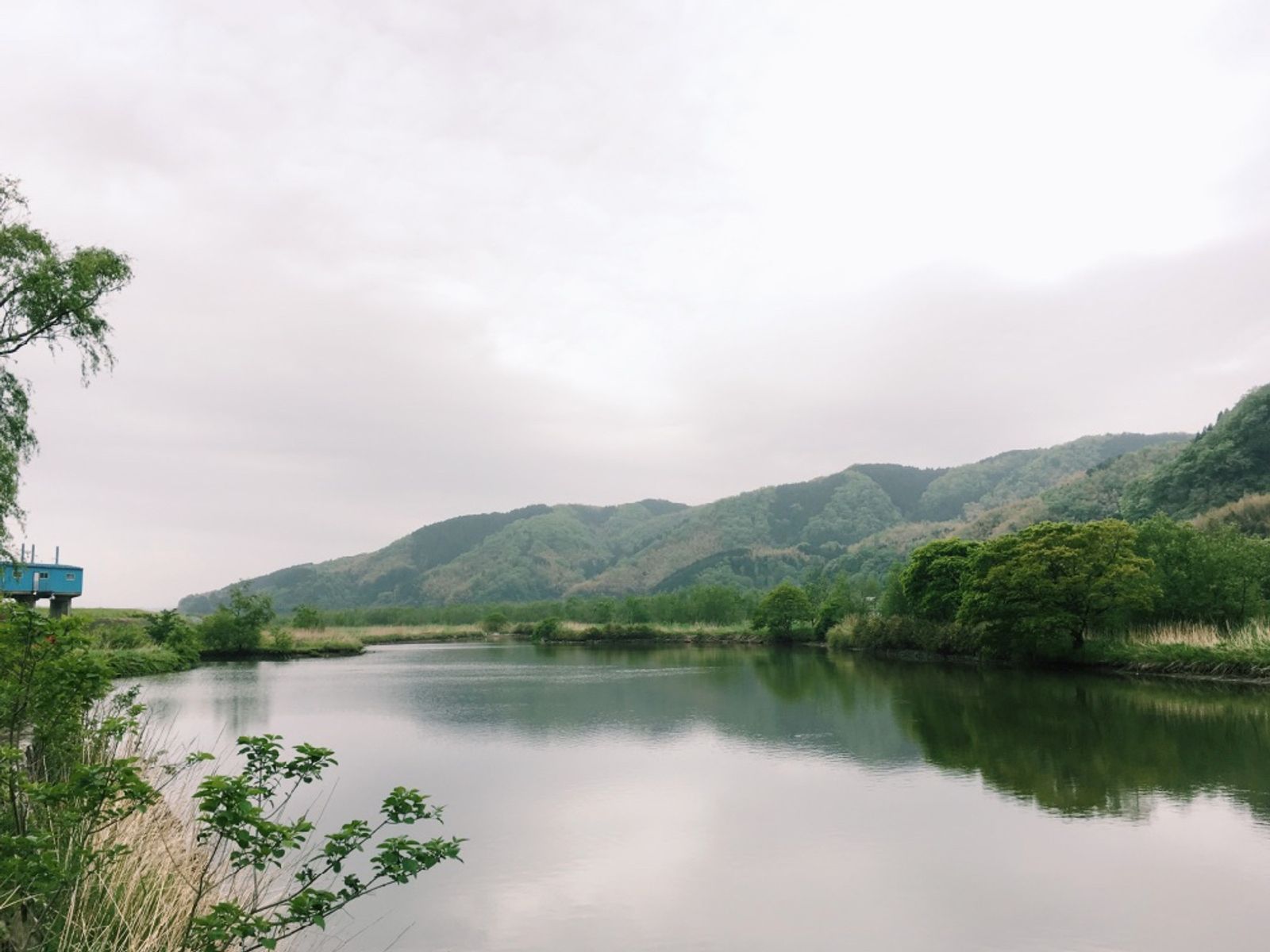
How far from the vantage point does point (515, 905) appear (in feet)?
28.7

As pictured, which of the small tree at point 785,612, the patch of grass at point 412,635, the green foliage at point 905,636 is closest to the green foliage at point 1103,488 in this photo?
the small tree at point 785,612

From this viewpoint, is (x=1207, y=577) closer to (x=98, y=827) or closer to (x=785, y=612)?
(x=98, y=827)

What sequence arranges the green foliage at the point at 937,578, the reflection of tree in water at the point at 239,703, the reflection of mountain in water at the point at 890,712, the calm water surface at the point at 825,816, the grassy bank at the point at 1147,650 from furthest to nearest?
the green foliage at the point at 937,578, the grassy bank at the point at 1147,650, the reflection of tree in water at the point at 239,703, the reflection of mountain in water at the point at 890,712, the calm water surface at the point at 825,816

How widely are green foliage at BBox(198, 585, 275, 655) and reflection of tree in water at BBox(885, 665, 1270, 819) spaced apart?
156 feet

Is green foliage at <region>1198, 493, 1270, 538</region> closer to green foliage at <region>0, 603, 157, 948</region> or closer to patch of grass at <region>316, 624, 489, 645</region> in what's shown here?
green foliage at <region>0, 603, 157, 948</region>

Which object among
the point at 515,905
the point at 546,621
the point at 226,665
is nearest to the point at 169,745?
the point at 515,905

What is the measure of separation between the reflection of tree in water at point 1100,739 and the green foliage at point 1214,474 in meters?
54.2

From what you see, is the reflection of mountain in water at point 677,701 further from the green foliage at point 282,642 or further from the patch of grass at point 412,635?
the patch of grass at point 412,635

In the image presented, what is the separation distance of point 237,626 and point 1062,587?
5299 centimetres

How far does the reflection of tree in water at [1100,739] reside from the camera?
13070mm

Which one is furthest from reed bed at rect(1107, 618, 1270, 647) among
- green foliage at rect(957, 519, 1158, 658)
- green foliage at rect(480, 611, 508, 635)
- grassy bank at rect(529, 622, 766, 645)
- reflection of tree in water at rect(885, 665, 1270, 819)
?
green foliage at rect(480, 611, 508, 635)

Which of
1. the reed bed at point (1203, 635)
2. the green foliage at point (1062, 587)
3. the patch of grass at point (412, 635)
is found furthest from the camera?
the patch of grass at point (412, 635)

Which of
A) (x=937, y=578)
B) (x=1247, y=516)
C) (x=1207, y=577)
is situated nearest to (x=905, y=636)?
Result: (x=937, y=578)

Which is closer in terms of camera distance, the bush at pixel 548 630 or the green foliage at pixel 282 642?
the green foliage at pixel 282 642
